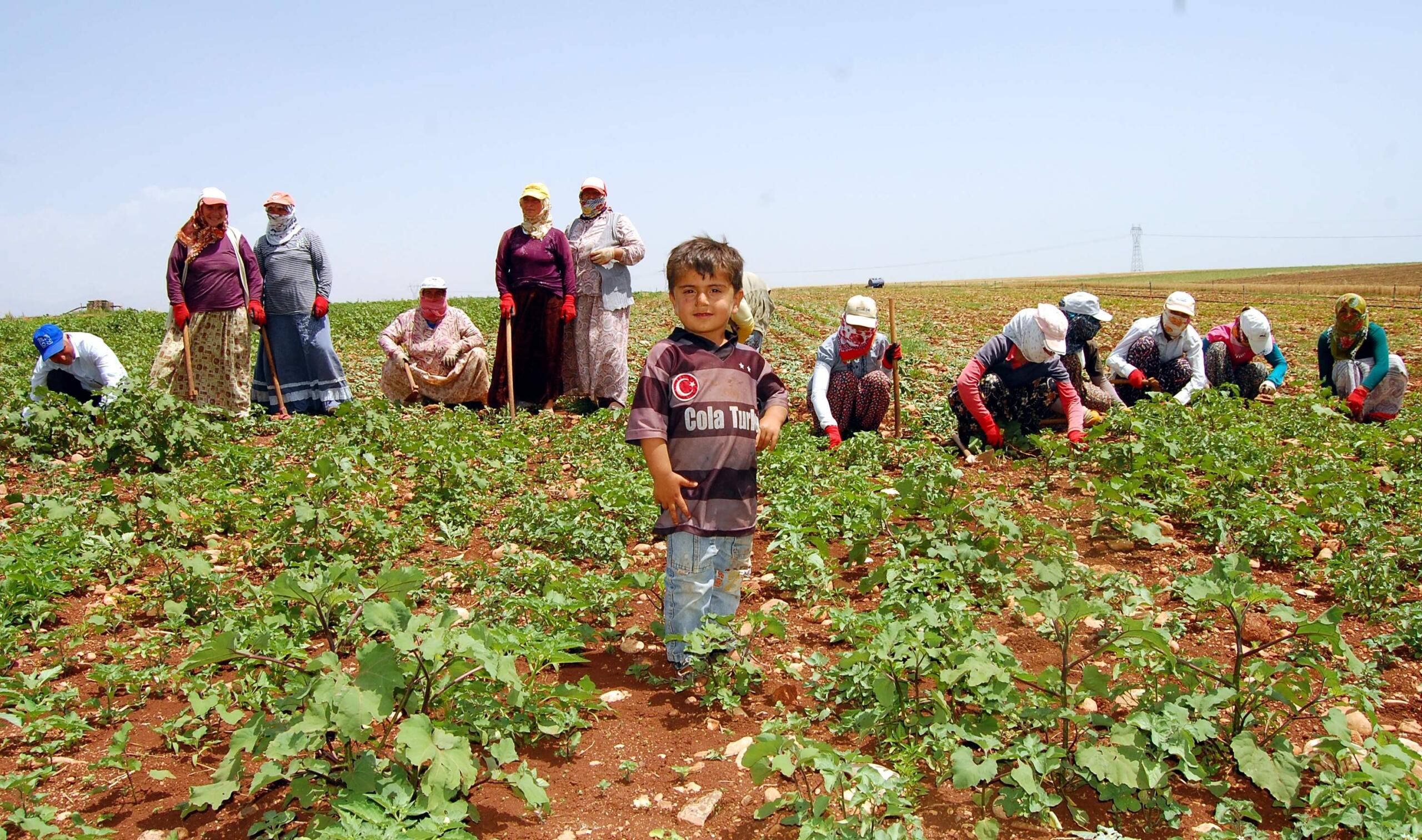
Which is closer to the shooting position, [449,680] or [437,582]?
[449,680]

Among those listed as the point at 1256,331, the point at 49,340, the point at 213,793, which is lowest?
the point at 213,793

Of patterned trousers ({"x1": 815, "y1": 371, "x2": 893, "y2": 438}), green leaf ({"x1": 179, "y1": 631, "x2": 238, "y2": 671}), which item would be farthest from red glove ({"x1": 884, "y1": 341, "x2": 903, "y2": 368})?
green leaf ({"x1": 179, "y1": 631, "x2": 238, "y2": 671})

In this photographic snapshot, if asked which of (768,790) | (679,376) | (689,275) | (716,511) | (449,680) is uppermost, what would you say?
(689,275)

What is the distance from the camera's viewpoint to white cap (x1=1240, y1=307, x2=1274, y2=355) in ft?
26.1

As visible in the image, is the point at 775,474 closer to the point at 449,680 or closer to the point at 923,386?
the point at 449,680

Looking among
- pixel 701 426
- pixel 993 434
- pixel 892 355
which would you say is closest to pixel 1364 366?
pixel 993 434

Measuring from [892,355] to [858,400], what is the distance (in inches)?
16.7

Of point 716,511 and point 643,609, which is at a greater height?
point 716,511

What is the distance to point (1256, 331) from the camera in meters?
7.99

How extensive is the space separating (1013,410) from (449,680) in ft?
17.6

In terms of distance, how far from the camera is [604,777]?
9.33 ft

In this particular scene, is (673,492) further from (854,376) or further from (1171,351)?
(1171,351)

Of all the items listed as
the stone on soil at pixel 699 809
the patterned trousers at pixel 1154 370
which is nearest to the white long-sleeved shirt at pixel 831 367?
the patterned trousers at pixel 1154 370

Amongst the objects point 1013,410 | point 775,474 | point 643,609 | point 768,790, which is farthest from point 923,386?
point 768,790
